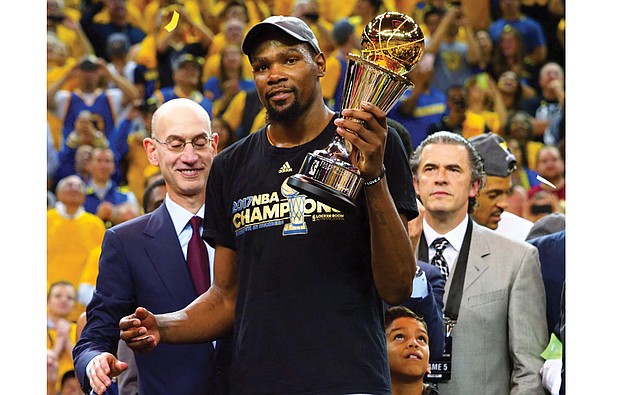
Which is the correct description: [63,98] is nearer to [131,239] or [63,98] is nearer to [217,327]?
[131,239]

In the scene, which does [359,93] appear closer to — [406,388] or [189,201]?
[189,201]

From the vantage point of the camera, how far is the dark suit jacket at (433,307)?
2.54 meters

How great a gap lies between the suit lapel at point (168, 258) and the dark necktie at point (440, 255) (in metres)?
0.79

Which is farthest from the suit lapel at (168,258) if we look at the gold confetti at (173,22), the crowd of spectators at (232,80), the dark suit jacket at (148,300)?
the gold confetti at (173,22)

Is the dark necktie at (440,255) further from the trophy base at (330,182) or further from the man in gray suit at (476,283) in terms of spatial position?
the trophy base at (330,182)

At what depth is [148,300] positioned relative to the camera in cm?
232

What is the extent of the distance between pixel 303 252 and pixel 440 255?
4.13 feet

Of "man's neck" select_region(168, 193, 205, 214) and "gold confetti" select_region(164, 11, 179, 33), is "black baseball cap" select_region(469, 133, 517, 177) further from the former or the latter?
"gold confetti" select_region(164, 11, 179, 33)

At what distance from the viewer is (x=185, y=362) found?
2.28m

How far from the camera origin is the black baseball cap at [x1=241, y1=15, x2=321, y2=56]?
1.70 m

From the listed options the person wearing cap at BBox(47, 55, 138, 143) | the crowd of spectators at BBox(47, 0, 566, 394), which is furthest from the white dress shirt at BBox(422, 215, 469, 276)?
the person wearing cap at BBox(47, 55, 138, 143)

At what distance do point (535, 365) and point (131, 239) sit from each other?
1.13m

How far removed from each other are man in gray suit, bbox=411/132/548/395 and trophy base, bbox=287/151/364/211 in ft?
4.02

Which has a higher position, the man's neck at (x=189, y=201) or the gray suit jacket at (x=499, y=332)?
the man's neck at (x=189, y=201)
